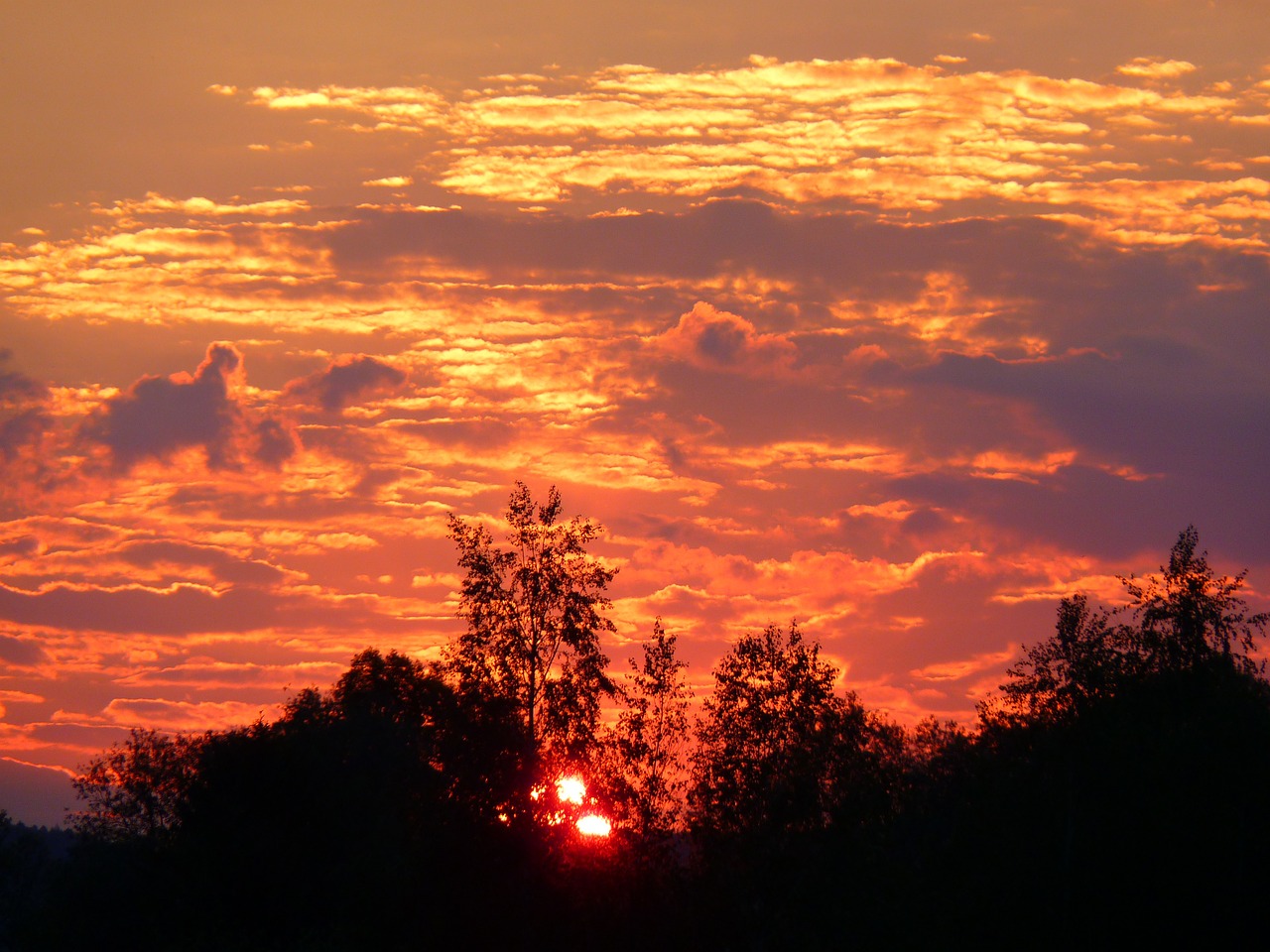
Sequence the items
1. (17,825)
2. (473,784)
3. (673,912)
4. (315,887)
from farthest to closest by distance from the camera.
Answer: (17,825)
(473,784)
(673,912)
(315,887)

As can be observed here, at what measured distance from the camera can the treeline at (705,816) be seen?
198ft

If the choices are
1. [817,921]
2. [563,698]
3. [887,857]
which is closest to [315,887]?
[563,698]

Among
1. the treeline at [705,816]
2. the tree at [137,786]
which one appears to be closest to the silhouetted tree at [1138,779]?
the treeline at [705,816]

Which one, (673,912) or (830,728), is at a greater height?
(830,728)

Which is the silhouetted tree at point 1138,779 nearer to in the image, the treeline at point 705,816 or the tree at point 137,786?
the treeline at point 705,816

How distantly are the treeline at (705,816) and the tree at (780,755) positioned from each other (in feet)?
0.52

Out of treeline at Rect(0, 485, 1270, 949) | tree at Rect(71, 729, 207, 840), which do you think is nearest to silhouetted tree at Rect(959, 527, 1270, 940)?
treeline at Rect(0, 485, 1270, 949)

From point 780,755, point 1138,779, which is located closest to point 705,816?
point 780,755

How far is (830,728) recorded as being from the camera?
240 ft

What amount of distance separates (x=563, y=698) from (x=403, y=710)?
33.1 m

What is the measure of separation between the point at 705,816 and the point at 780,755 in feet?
19.2

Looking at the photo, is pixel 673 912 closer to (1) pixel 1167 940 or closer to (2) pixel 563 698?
(2) pixel 563 698

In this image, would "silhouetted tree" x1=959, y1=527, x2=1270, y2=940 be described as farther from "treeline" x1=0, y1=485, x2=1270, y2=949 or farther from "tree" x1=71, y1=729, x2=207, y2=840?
"tree" x1=71, y1=729, x2=207, y2=840

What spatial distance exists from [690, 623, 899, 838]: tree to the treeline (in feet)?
0.52
